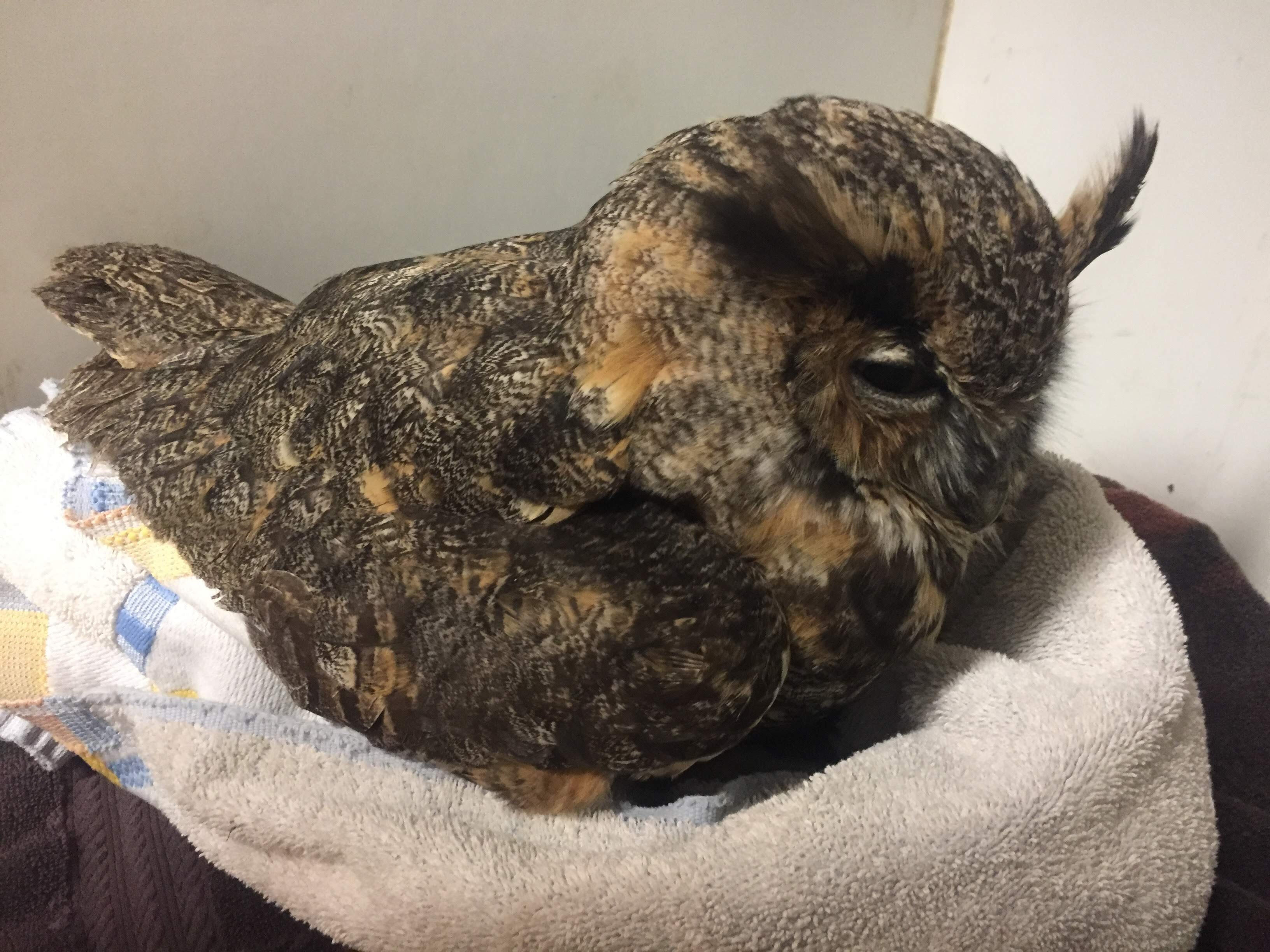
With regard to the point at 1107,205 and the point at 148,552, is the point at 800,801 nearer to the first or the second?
the point at 1107,205

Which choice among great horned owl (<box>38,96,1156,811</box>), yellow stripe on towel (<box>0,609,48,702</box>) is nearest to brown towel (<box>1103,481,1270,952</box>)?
great horned owl (<box>38,96,1156,811</box>)

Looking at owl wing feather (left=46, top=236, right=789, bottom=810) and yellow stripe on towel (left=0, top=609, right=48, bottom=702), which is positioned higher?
owl wing feather (left=46, top=236, right=789, bottom=810)

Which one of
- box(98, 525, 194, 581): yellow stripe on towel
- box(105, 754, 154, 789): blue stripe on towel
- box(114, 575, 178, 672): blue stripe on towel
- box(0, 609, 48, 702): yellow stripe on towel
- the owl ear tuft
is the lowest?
box(105, 754, 154, 789): blue stripe on towel

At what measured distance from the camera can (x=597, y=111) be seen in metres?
1.33

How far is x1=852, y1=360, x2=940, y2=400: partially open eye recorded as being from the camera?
0.62 m

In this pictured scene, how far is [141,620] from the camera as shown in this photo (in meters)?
1.02

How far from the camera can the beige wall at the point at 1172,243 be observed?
0.95 metres

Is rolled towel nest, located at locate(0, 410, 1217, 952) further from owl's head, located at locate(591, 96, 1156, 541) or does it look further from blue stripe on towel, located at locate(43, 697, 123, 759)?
owl's head, located at locate(591, 96, 1156, 541)

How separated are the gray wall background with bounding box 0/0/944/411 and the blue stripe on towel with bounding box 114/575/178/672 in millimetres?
461

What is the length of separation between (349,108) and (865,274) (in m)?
0.91

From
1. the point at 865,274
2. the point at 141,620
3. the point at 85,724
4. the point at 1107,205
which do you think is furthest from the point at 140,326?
the point at 1107,205

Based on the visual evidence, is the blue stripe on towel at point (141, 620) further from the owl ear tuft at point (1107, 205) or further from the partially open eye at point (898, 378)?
the owl ear tuft at point (1107, 205)

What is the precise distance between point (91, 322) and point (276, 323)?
0.24 metres

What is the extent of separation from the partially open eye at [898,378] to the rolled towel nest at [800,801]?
343 mm
